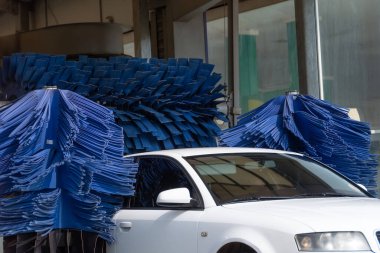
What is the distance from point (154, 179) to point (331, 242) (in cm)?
210

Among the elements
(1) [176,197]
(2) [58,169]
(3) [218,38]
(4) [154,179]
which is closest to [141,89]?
(4) [154,179]

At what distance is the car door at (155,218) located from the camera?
5.21 metres

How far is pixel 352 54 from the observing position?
510 inches

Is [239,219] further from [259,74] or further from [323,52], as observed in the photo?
[259,74]

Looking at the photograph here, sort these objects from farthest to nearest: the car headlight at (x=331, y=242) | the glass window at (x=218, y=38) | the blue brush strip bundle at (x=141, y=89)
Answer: the glass window at (x=218, y=38) → the blue brush strip bundle at (x=141, y=89) → the car headlight at (x=331, y=242)

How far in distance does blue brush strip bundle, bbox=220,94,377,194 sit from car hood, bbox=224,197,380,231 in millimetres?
2355

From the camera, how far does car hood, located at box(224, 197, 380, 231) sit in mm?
4484

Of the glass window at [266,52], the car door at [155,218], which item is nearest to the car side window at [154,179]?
the car door at [155,218]

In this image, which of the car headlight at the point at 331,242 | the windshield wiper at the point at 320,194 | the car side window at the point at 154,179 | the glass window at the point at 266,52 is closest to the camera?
the car headlight at the point at 331,242

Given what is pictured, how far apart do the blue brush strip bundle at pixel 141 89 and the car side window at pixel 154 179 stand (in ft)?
3.81

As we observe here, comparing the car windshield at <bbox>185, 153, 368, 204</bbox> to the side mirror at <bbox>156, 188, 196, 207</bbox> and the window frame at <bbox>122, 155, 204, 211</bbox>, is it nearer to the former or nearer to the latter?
the window frame at <bbox>122, 155, 204, 211</bbox>

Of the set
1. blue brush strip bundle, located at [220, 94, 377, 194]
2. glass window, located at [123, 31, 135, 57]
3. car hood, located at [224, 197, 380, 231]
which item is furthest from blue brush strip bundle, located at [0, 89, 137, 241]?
glass window, located at [123, 31, 135, 57]

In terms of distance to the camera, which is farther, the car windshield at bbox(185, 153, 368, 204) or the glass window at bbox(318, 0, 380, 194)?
the glass window at bbox(318, 0, 380, 194)

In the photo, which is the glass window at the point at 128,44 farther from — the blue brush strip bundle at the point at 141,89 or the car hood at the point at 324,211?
the car hood at the point at 324,211
